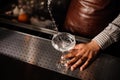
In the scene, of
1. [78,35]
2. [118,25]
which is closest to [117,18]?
[118,25]

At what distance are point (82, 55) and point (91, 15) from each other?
330 millimetres

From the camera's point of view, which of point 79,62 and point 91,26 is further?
point 91,26

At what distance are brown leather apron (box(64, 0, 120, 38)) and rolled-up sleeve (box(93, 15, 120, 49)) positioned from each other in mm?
96

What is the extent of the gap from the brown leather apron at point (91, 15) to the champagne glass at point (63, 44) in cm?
23

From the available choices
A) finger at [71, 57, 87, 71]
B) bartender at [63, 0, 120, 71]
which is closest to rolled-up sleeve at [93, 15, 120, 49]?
bartender at [63, 0, 120, 71]

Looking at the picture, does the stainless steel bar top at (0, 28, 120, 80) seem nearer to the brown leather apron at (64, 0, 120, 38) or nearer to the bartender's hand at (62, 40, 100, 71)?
the bartender's hand at (62, 40, 100, 71)

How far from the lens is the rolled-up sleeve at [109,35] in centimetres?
125

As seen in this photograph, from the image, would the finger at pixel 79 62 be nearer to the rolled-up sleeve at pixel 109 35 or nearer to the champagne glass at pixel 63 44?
the champagne glass at pixel 63 44

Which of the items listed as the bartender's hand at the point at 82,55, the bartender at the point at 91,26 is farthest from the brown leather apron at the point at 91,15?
the bartender's hand at the point at 82,55

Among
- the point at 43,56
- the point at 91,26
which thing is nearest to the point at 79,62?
the point at 43,56

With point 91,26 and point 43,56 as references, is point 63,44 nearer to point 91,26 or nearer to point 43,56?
point 43,56

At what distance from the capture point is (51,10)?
170cm

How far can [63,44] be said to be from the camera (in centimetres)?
122

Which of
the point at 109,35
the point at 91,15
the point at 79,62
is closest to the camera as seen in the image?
the point at 79,62
